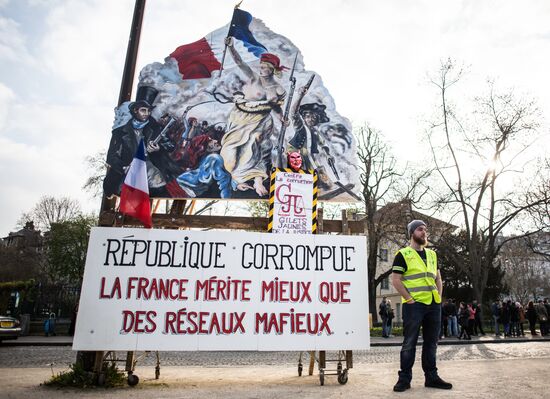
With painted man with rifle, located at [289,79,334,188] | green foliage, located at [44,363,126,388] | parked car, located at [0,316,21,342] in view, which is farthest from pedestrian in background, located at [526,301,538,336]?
parked car, located at [0,316,21,342]

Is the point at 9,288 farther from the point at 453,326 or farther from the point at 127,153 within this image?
the point at 453,326

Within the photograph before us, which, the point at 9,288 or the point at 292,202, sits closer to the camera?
the point at 292,202

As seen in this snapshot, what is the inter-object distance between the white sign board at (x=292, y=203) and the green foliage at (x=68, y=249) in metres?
26.0

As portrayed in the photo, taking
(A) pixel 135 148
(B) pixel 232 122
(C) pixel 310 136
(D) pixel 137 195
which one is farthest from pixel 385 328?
(D) pixel 137 195

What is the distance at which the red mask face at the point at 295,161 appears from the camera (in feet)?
25.1

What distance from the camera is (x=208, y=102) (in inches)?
325

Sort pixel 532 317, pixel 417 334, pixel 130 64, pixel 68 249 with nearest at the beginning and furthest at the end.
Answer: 1. pixel 417 334
2. pixel 130 64
3. pixel 532 317
4. pixel 68 249

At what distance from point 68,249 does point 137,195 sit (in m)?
27.3

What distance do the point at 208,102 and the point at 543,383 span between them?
6.87 metres

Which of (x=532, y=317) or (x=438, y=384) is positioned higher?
(x=532, y=317)

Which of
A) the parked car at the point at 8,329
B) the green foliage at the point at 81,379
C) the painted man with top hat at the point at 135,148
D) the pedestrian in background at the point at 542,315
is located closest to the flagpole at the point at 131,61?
the painted man with top hat at the point at 135,148

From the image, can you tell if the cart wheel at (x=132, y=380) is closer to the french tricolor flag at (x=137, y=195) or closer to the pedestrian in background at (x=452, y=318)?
the french tricolor flag at (x=137, y=195)

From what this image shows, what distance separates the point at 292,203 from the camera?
275 inches

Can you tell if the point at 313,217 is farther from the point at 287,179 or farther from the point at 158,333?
the point at 158,333
